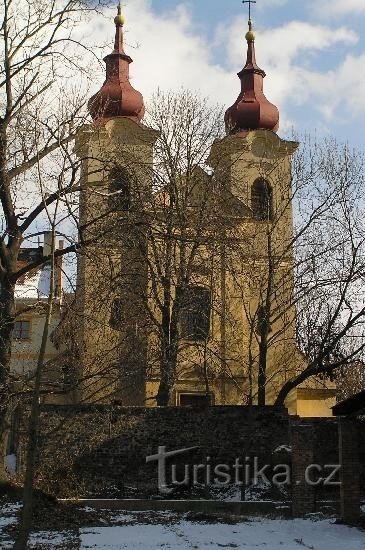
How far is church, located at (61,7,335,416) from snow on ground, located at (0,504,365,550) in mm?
4179

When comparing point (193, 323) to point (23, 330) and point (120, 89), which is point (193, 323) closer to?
point (23, 330)

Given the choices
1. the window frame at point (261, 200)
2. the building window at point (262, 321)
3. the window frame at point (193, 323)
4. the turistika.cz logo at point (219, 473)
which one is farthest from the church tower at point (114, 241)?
the window frame at point (261, 200)

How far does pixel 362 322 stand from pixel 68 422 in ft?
33.5

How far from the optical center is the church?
68.4 ft

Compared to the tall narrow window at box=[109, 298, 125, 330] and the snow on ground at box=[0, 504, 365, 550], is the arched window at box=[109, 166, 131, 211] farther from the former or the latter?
the tall narrow window at box=[109, 298, 125, 330]

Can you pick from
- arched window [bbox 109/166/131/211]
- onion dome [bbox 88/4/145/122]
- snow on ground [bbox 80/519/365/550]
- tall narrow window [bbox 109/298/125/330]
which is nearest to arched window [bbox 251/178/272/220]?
onion dome [bbox 88/4/145/122]

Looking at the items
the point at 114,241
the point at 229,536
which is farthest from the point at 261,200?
the point at 229,536

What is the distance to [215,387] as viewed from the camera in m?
26.8

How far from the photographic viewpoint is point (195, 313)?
24.5 m

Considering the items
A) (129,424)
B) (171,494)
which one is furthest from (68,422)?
(171,494)

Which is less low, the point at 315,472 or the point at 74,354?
the point at 74,354

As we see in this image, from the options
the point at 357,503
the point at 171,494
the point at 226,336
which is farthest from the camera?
the point at 226,336

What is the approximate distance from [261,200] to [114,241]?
1188 cm

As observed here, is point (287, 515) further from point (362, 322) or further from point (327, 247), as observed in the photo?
point (327, 247)
